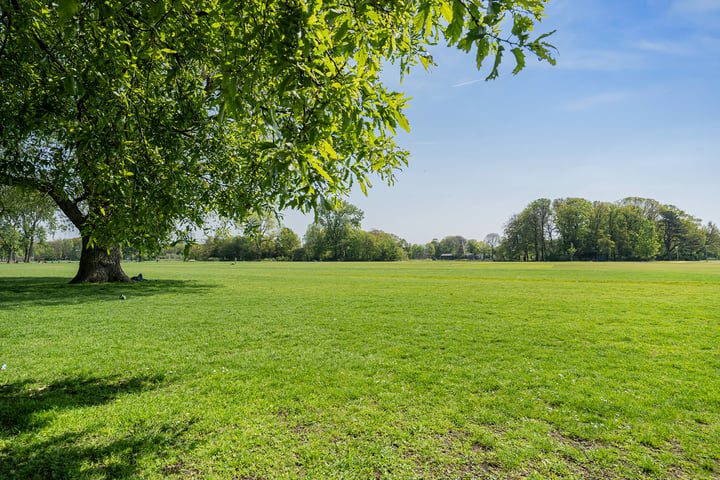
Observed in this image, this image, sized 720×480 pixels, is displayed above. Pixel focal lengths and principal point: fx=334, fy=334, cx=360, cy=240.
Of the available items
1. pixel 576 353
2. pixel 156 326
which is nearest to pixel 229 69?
pixel 576 353

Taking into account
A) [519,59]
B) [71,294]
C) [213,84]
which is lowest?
[71,294]

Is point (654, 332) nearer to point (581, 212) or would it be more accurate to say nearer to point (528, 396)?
point (528, 396)

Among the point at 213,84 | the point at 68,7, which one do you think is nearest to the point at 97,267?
the point at 213,84

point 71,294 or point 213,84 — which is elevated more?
point 213,84

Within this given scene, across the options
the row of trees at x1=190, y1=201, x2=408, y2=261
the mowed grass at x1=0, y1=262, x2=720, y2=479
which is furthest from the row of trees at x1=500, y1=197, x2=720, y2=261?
the mowed grass at x1=0, y1=262, x2=720, y2=479

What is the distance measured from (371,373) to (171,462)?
385 cm

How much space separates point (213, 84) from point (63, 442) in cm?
536

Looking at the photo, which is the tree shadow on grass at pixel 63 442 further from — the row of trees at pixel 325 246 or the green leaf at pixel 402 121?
the row of trees at pixel 325 246

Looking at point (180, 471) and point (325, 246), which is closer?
point (180, 471)

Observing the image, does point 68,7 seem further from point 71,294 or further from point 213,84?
point 71,294

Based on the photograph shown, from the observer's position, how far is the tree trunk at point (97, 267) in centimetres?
2327

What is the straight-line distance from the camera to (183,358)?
25.9 ft

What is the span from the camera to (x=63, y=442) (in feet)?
14.3

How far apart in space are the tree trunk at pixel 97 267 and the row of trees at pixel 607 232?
123m
